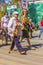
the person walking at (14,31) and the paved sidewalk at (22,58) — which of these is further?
the person walking at (14,31)

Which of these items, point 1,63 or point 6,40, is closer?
point 1,63

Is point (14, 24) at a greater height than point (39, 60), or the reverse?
point (14, 24)

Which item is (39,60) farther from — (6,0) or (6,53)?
(6,0)

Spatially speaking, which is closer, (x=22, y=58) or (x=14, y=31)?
(x=22, y=58)

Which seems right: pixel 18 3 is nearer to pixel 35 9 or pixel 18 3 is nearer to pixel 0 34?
pixel 35 9

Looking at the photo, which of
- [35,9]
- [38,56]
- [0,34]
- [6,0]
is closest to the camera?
[38,56]

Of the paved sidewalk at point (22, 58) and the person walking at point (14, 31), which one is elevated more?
the person walking at point (14, 31)

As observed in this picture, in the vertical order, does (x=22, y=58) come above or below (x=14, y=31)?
below

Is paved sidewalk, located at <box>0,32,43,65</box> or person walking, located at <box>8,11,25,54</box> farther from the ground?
person walking, located at <box>8,11,25,54</box>

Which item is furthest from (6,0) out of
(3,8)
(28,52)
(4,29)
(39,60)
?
(39,60)

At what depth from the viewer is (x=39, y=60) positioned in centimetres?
1025

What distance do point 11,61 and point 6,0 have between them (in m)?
19.7

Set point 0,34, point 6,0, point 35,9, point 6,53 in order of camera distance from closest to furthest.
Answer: point 6,53
point 0,34
point 35,9
point 6,0

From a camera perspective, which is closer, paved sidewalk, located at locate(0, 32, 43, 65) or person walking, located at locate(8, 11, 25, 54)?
paved sidewalk, located at locate(0, 32, 43, 65)
